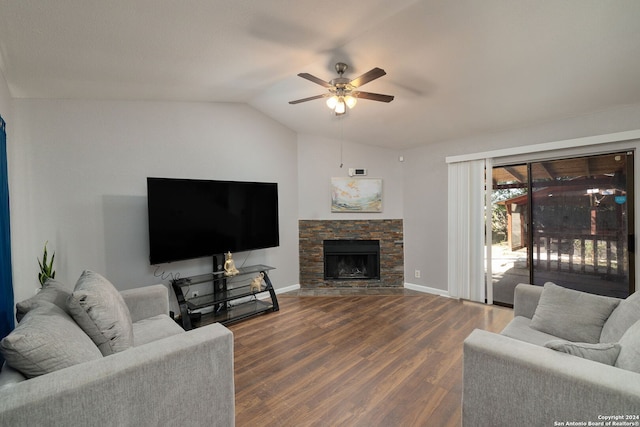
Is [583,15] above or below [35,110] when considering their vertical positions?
above

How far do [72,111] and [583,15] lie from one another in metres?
4.28

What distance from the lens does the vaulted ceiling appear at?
1813mm

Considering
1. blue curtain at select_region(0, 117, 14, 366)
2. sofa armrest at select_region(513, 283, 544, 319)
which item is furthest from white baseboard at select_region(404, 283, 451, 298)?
blue curtain at select_region(0, 117, 14, 366)

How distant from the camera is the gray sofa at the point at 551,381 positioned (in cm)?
112

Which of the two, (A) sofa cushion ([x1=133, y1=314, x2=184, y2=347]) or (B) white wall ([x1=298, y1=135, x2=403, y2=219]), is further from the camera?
(B) white wall ([x1=298, y1=135, x2=403, y2=219])

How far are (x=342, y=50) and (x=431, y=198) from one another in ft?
9.33

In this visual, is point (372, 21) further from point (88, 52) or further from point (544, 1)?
point (88, 52)

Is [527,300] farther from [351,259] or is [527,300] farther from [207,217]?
[207,217]

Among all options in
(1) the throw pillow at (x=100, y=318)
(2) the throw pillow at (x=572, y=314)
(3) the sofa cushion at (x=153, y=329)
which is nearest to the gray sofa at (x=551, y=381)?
(2) the throw pillow at (x=572, y=314)

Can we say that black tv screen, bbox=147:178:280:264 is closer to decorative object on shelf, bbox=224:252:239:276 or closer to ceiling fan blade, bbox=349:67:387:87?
decorative object on shelf, bbox=224:252:239:276

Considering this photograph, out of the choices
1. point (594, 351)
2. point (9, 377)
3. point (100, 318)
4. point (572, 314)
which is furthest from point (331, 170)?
point (9, 377)

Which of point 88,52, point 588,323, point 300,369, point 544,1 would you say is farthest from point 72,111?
point 588,323

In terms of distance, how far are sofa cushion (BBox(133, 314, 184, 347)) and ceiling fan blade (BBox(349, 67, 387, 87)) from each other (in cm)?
236

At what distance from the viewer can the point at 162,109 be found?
11.0 ft
